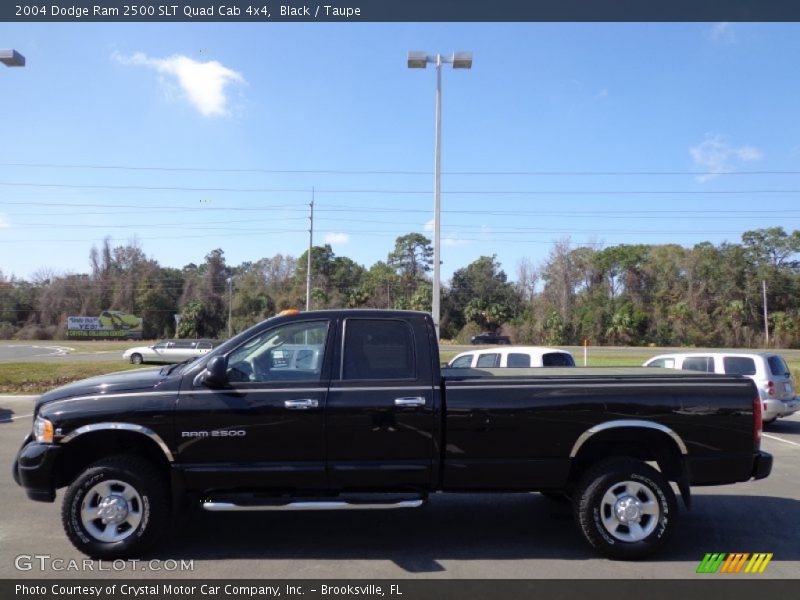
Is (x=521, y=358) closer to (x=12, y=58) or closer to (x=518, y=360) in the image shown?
(x=518, y=360)

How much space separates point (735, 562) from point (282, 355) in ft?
13.1

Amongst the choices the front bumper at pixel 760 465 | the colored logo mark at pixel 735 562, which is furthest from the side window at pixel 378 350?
the front bumper at pixel 760 465

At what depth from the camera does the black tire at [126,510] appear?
15.6 ft

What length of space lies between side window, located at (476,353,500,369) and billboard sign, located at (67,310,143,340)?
6317 centimetres

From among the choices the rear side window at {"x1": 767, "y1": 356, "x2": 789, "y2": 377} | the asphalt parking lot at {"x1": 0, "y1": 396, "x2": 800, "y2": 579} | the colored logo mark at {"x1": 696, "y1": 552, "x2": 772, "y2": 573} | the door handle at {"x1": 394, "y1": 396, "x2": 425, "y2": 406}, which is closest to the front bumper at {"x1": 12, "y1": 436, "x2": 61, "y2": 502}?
the asphalt parking lot at {"x1": 0, "y1": 396, "x2": 800, "y2": 579}

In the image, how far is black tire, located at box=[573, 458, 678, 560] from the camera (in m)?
4.88

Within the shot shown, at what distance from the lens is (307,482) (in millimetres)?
4848

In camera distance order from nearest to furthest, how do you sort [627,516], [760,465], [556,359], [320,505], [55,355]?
1. [320,505]
2. [627,516]
3. [760,465]
4. [556,359]
5. [55,355]

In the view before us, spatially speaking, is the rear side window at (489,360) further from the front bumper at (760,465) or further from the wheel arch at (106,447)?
the wheel arch at (106,447)

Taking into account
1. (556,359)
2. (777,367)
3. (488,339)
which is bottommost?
(777,367)

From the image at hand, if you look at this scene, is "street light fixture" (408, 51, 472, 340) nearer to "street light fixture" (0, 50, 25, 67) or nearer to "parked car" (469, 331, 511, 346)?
"street light fixture" (0, 50, 25, 67)

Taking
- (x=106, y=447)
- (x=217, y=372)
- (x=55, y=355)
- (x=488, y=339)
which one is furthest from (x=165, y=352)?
(x=488, y=339)

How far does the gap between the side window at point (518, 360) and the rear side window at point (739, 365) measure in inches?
173

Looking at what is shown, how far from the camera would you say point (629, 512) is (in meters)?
4.91
